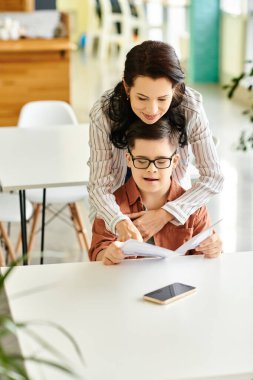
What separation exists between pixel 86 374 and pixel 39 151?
2.22 metres

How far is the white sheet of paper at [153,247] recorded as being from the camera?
7.48ft

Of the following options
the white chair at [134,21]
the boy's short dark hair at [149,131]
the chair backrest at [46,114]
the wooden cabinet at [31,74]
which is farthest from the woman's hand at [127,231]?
the white chair at [134,21]

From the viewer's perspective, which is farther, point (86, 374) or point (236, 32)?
point (236, 32)

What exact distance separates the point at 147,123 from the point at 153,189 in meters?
0.20

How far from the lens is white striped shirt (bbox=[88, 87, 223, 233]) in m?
2.61

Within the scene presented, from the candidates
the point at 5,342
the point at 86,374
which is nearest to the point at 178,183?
the point at 5,342

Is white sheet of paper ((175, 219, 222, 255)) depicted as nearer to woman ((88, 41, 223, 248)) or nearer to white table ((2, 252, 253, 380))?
white table ((2, 252, 253, 380))

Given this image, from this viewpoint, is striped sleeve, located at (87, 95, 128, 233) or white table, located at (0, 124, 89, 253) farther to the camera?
white table, located at (0, 124, 89, 253)

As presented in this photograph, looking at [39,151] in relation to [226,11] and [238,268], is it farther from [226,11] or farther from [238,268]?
[226,11]

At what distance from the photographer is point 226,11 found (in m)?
10.2

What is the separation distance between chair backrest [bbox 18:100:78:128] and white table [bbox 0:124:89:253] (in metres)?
0.28

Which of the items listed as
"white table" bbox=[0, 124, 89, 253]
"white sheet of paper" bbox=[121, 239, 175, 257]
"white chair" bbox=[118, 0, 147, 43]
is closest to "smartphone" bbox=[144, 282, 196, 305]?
"white sheet of paper" bbox=[121, 239, 175, 257]

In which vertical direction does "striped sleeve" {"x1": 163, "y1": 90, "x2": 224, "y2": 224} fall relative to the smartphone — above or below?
above

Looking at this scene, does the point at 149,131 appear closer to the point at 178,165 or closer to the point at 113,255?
the point at 178,165
